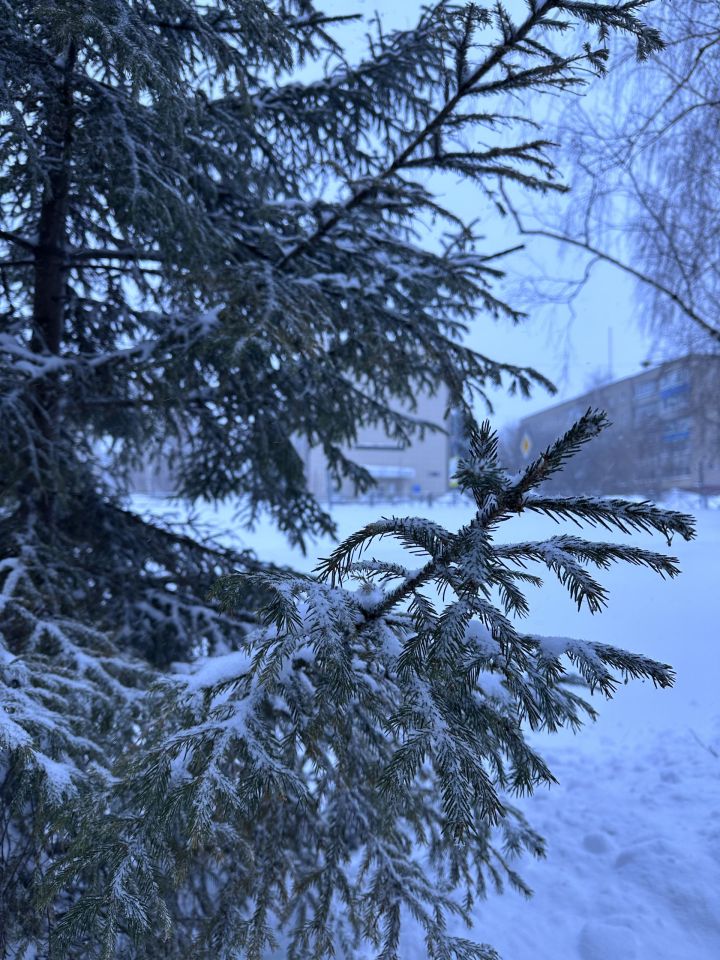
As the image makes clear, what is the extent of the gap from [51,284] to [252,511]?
1.80 meters

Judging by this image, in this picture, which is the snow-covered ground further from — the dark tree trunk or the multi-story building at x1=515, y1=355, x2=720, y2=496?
the dark tree trunk

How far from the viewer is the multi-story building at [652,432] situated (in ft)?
14.9

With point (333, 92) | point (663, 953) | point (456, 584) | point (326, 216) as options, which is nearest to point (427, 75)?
point (333, 92)

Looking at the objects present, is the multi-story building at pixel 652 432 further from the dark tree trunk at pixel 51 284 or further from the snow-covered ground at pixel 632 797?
the dark tree trunk at pixel 51 284

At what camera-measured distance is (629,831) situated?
4.04 metres

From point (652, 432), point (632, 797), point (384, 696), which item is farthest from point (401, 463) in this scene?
point (384, 696)

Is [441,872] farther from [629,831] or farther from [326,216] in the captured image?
[326,216]

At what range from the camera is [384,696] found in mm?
1856

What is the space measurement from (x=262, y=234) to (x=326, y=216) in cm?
40

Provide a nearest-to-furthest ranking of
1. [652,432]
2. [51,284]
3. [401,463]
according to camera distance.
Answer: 1. [51,284]
2. [652,432]
3. [401,463]

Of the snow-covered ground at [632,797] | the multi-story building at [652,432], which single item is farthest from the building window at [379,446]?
the multi-story building at [652,432]

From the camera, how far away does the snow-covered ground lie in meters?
3.04

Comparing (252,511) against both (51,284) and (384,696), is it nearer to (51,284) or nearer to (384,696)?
(51,284)

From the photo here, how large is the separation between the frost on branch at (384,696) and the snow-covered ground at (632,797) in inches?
15.7
